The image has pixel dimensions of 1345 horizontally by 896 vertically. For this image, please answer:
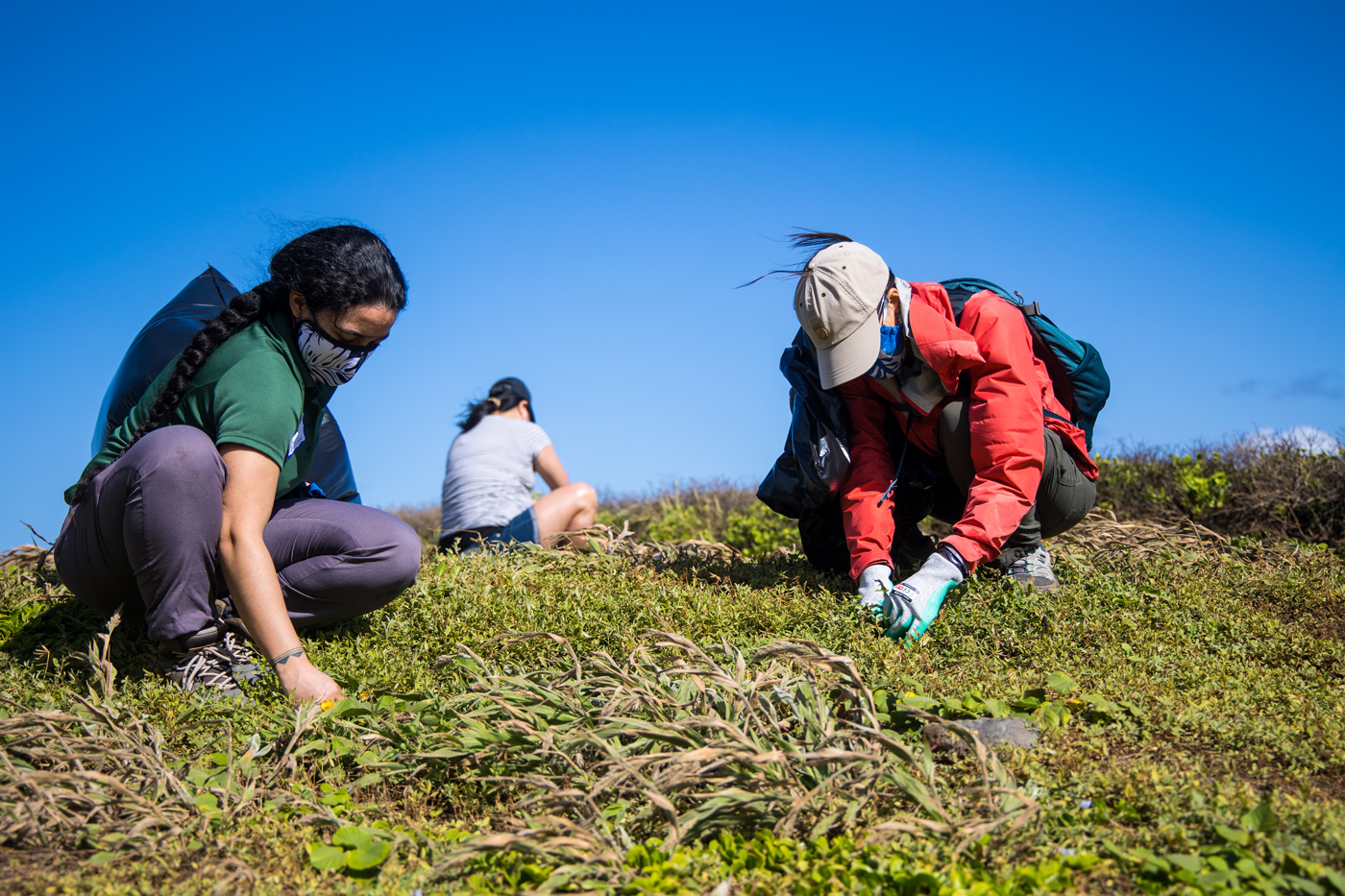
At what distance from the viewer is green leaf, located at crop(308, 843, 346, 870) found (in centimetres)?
194

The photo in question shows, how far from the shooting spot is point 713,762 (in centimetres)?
207

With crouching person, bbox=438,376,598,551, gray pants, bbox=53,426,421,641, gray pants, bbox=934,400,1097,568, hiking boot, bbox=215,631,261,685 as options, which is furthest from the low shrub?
hiking boot, bbox=215,631,261,685

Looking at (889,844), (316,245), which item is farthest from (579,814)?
(316,245)

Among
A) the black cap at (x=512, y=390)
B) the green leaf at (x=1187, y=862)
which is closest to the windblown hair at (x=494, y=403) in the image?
the black cap at (x=512, y=390)

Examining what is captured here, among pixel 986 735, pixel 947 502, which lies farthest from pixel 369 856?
pixel 947 502

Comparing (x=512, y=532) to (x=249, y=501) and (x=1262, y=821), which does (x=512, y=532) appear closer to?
(x=249, y=501)

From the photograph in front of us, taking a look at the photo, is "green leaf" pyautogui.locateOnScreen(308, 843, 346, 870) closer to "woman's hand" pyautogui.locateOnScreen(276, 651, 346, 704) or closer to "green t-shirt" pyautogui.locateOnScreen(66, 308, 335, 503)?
"woman's hand" pyautogui.locateOnScreen(276, 651, 346, 704)

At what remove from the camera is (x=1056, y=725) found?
7.82 ft

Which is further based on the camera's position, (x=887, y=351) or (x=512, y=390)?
(x=512, y=390)

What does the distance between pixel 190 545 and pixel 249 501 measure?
0.26 meters

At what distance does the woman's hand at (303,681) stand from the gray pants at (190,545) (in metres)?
0.40

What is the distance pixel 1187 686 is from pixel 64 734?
3.23m

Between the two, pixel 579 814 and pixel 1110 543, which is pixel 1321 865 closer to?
pixel 579 814

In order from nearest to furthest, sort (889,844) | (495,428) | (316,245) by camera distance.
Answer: (889,844) → (316,245) → (495,428)
